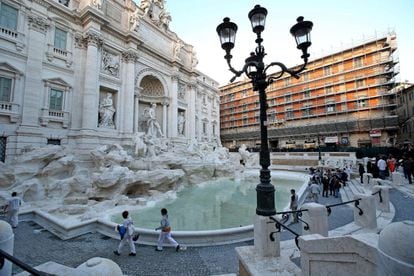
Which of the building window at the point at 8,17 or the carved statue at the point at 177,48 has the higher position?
the carved statue at the point at 177,48

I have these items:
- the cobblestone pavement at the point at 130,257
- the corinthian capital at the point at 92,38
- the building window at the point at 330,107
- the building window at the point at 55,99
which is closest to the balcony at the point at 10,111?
the building window at the point at 55,99

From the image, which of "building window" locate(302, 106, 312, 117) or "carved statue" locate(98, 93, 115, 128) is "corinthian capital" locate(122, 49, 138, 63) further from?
"building window" locate(302, 106, 312, 117)

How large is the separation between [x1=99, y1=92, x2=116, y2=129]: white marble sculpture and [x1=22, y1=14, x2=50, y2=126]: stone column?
3.65 metres

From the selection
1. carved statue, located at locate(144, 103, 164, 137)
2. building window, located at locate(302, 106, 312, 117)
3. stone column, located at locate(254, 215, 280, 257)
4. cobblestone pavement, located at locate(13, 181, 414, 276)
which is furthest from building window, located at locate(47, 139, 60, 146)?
building window, located at locate(302, 106, 312, 117)

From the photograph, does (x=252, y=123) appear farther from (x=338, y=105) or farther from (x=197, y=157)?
(x=197, y=157)

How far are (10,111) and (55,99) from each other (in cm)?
247

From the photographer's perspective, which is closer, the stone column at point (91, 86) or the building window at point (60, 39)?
the building window at point (60, 39)

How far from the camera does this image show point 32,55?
38.0ft

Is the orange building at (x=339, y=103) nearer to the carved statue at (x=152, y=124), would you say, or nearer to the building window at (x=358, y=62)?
the building window at (x=358, y=62)

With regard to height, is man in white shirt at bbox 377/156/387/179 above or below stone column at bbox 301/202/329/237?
above

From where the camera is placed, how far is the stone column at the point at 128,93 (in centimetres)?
1631

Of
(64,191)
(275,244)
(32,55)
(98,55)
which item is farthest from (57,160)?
(275,244)

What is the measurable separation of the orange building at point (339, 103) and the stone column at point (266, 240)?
2194cm

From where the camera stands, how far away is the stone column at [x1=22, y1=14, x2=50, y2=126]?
11.3 metres
